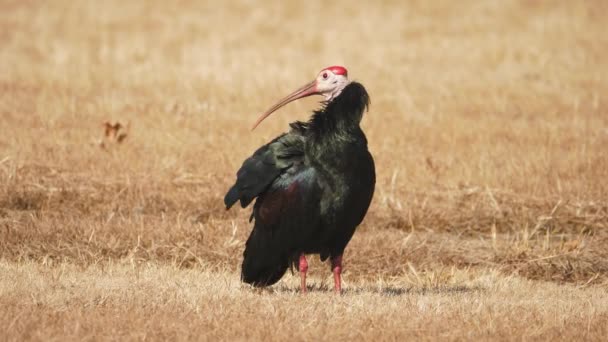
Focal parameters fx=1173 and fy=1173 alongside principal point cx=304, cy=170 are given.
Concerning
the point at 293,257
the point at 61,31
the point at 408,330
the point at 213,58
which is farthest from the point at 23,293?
the point at 61,31

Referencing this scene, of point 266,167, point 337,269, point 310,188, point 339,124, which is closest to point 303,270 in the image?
point 337,269

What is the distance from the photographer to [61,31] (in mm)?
19750

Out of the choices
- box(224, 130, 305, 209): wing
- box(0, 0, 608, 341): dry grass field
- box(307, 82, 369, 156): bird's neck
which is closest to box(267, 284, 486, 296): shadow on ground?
box(0, 0, 608, 341): dry grass field

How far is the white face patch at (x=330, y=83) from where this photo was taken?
763cm

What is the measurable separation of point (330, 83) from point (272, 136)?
4.95 metres

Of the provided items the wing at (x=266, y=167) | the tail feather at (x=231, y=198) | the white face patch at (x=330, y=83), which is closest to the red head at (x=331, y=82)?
the white face patch at (x=330, y=83)

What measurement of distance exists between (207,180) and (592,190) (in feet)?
11.4

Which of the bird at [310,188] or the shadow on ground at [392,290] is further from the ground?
the bird at [310,188]

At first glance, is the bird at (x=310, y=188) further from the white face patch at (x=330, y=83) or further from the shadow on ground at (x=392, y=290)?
the shadow on ground at (x=392, y=290)

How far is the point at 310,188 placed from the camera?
7.04 metres

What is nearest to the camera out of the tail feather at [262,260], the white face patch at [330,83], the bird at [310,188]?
the bird at [310,188]

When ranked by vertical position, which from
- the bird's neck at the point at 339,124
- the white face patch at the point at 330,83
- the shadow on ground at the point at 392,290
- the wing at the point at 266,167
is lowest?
the shadow on ground at the point at 392,290

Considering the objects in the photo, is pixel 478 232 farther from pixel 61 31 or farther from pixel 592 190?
pixel 61 31

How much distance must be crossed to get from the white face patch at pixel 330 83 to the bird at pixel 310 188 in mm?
177
